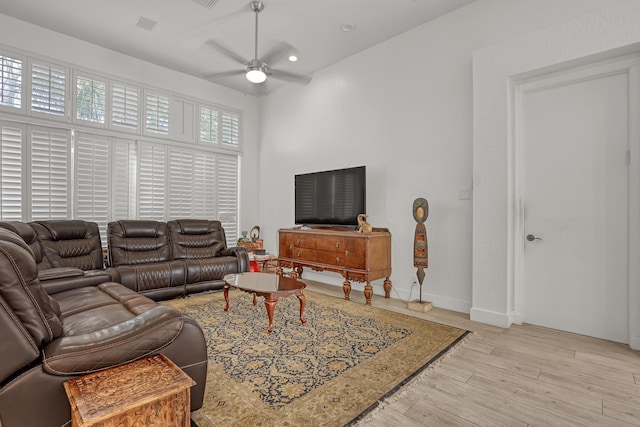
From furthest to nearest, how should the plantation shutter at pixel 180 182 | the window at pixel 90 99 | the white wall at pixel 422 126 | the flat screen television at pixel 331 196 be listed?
the plantation shutter at pixel 180 182 < the window at pixel 90 99 < the flat screen television at pixel 331 196 < the white wall at pixel 422 126

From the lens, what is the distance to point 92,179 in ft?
15.2

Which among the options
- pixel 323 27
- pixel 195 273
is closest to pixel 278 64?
pixel 323 27

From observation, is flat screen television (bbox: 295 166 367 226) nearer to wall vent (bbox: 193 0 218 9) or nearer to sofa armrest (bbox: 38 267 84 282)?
wall vent (bbox: 193 0 218 9)

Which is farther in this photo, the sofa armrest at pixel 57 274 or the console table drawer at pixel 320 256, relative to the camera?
the console table drawer at pixel 320 256

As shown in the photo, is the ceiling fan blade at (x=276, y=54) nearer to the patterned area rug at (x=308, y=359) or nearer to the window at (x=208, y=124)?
the window at (x=208, y=124)

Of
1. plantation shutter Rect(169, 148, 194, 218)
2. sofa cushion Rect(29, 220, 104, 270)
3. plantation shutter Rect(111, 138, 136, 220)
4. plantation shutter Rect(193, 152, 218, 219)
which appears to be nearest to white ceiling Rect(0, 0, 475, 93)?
plantation shutter Rect(111, 138, 136, 220)

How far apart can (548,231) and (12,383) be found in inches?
156

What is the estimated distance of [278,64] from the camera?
5105mm

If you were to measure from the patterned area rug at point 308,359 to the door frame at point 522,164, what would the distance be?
96 cm

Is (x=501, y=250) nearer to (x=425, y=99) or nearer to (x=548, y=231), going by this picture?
(x=548, y=231)

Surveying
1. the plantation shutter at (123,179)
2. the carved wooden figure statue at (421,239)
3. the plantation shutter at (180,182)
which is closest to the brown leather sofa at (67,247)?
the plantation shutter at (123,179)

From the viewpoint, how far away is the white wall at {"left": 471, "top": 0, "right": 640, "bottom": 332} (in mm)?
2898

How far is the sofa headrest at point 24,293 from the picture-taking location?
48.3 inches

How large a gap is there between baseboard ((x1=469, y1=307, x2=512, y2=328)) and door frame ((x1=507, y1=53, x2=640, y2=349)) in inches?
6.6
